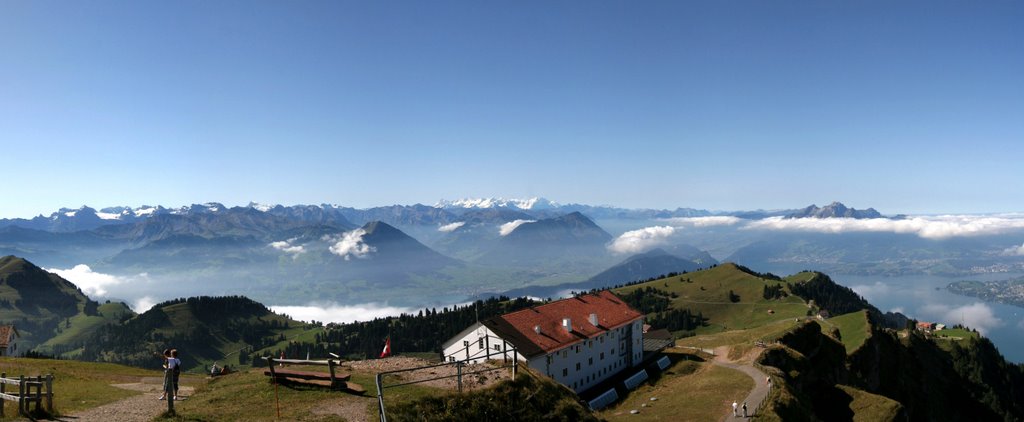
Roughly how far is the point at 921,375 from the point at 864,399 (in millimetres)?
87202

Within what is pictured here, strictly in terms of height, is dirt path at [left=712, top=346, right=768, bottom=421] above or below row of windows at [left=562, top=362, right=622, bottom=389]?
above

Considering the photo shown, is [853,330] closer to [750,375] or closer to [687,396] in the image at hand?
[750,375]

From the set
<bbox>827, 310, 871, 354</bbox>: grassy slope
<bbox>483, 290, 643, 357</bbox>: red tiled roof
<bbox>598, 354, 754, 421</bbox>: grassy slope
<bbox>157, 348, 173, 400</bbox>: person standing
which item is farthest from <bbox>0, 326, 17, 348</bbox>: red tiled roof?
<bbox>827, 310, 871, 354</bbox>: grassy slope

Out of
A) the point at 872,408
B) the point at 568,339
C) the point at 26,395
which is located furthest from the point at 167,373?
the point at 872,408

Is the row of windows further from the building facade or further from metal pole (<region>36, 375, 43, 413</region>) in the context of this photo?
metal pole (<region>36, 375, 43, 413</region>)

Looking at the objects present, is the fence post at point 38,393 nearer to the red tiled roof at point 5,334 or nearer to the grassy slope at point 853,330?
the red tiled roof at point 5,334

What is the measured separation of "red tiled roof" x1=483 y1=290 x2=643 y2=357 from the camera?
68062 mm

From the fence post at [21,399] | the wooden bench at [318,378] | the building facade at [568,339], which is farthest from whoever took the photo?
the building facade at [568,339]

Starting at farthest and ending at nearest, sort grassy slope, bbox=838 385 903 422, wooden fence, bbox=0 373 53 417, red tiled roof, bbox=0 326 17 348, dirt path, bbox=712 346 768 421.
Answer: red tiled roof, bbox=0 326 17 348
grassy slope, bbox=838 385 903 422
dirt path, bbox=712 346 768 421
wooden fence, bbox=0 373 53 417

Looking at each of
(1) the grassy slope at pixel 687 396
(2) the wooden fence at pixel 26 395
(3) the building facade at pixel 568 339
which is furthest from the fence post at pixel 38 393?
(1) the grassy slope at pixel 687 396

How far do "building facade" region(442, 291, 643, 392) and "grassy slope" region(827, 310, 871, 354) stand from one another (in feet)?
196

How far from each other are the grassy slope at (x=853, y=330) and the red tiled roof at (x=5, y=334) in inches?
6342

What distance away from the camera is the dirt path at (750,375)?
56.9 m

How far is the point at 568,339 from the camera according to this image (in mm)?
73500
